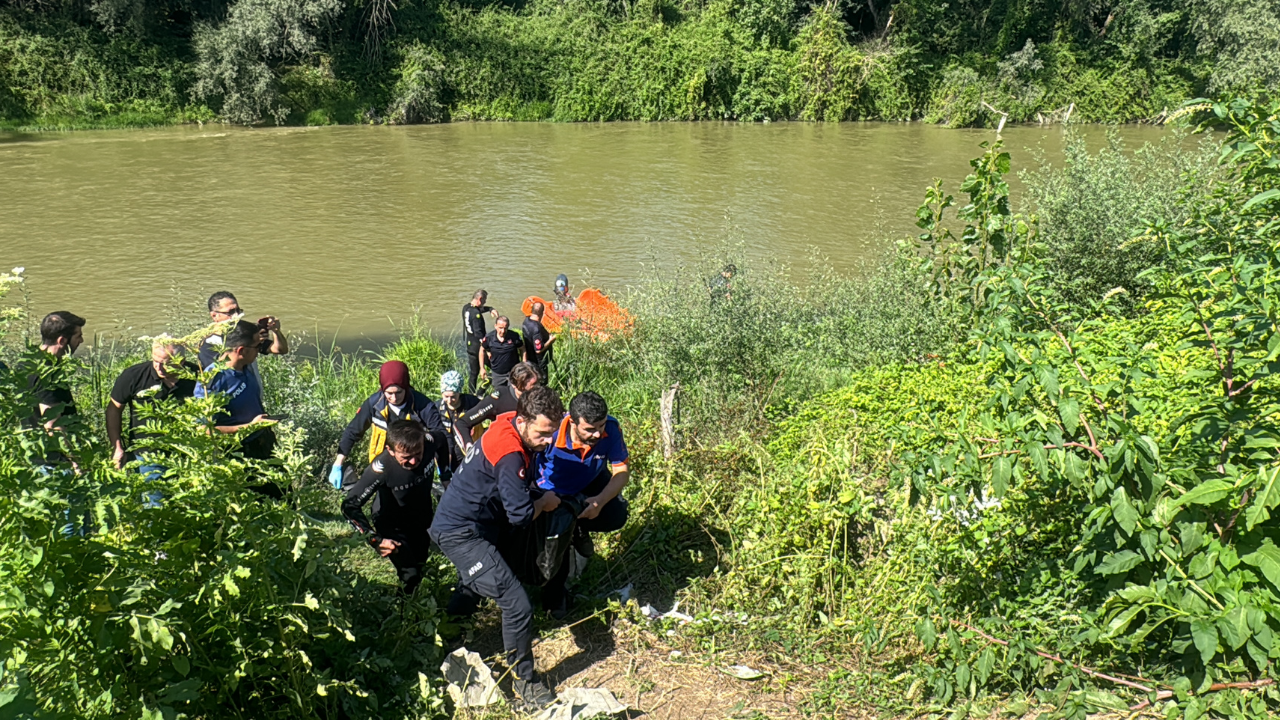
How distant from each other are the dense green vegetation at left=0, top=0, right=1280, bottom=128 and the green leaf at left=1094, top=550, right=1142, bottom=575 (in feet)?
107

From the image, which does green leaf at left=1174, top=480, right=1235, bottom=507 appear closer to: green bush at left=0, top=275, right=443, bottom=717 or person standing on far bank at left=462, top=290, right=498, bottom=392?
green bush at left=0, top=275, right=443, bottom=717

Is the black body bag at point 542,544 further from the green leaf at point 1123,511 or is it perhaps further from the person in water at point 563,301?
the person in water at point 563,301

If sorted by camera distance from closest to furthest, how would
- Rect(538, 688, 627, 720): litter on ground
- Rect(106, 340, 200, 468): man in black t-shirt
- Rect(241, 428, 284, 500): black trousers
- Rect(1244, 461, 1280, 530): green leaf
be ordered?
Rect(1244, 461, 1280, 530): green leaf < Rect(538, 688, 627, 720): litter on ground < Rect(106, 340, 200, 468): man in black t-shirt < Rect(241, 428, 284, 500): black trousers

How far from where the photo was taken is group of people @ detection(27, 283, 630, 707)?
14.0 feet

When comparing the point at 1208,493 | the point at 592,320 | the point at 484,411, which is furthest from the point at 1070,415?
the point at 592,320

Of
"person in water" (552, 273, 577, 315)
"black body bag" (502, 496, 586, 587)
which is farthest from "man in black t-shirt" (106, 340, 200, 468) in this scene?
"person in water" (552, 273, 577, 315)

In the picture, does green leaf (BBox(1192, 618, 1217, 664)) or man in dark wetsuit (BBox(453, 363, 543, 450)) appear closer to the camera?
green leaf (BBox(1192, 618, 1217, 664))

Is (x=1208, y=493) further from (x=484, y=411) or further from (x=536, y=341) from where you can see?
(x=536, y=341)

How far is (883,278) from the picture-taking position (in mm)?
7750

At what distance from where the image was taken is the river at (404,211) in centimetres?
1470

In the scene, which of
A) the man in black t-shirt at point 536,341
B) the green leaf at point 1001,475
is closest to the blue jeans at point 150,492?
the green leaf at point 1001,475

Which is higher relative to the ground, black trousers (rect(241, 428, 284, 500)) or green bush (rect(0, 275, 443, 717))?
green bush (rect(0, 275, 443, 717))

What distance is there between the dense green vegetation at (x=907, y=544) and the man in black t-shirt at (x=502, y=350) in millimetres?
2850

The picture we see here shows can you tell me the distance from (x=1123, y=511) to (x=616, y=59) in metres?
37.9
